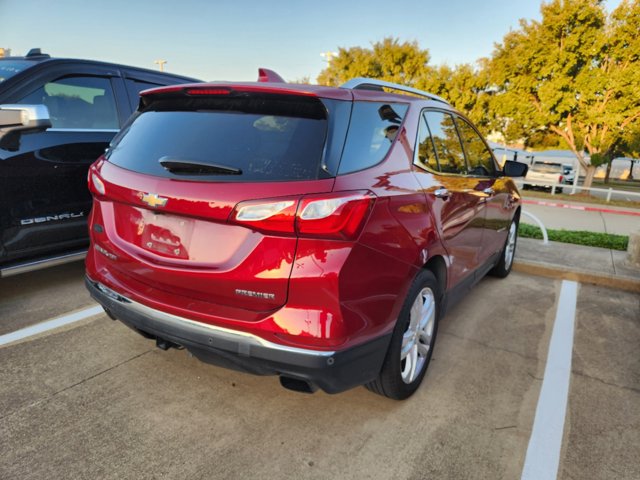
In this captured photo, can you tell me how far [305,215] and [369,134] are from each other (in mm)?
656

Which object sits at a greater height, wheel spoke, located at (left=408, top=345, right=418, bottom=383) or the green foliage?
the green foliage

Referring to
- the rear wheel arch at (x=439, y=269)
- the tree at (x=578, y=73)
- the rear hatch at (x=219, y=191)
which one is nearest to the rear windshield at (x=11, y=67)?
the rear hatch at (x=219, y=191)

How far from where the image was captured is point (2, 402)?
249 cm

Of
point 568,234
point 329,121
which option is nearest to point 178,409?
point 329,121

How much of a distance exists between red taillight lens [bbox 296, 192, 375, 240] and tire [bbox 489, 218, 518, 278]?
3412mm

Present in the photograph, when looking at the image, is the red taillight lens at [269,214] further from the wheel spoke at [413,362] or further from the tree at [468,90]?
the tree at [468,90]

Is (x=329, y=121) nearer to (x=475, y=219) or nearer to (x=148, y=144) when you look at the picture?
(x=148, y=144)

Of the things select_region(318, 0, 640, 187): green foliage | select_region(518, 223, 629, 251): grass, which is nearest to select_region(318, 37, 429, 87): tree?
select_region(318, 0, 640, 187): green foliage

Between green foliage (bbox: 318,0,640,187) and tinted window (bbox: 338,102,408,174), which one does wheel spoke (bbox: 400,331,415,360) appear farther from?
green foliage (bbox: 318,0,640,187)

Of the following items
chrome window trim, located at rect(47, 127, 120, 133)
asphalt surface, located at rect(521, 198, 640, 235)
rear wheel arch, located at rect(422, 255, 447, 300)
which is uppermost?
chrome window trim, located at rect(47, 127, 120, 133)

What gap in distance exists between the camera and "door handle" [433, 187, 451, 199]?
9.02 feet

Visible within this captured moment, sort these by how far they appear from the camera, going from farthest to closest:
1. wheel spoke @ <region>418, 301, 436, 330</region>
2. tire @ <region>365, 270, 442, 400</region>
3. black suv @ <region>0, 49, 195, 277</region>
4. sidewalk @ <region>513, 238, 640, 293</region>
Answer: sidewalk @ <region>513, 238, 640, 293</region>
black suv @ <region>0, 49, 195, 277</region>
wheel spoke @ <region>418, 301, 436, 330</region>
tire @ <region>365, 270, 442, 400</region>

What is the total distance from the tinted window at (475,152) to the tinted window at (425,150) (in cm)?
82

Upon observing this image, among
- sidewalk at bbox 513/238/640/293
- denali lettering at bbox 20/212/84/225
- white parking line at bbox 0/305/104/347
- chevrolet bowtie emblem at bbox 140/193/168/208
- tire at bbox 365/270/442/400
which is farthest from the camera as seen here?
sidewalk at bbox 513/238/640/293
